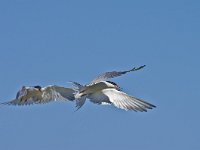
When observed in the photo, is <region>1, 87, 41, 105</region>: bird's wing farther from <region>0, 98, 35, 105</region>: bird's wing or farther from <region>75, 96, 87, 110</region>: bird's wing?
<region>75, 96, 87, 110</region>: bird's wing

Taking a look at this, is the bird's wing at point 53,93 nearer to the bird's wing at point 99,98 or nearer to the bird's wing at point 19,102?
the bird's wing at point 19,102

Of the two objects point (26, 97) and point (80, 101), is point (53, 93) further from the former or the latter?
point (80, 101)

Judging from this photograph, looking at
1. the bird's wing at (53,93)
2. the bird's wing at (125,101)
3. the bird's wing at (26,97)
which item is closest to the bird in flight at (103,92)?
the bird's wing at (125,101)

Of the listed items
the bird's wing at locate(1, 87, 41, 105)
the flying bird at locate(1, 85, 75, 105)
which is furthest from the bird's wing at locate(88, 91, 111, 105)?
the bird's wing at locate(1, 87, 41, 105)

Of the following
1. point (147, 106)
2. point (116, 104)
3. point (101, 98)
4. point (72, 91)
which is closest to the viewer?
point (147, 106)

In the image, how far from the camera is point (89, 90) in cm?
1363

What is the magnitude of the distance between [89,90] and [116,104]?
1.25 m

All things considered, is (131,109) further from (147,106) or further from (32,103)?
(32,103)

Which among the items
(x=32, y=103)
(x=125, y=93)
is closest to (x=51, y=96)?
(x=32, y=103)

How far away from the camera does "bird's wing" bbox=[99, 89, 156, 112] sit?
11.5 metres

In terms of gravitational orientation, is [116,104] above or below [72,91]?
below

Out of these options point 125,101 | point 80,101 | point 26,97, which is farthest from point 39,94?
point 125,101

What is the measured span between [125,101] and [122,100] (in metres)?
0.20

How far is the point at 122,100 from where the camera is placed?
1265 centimetres
